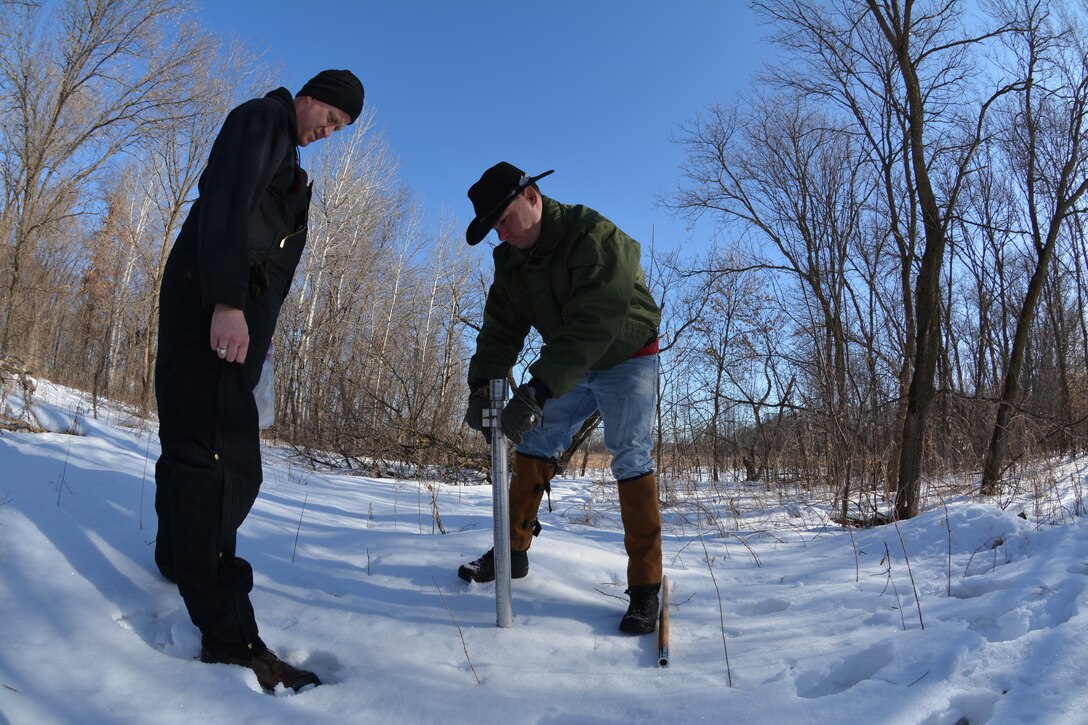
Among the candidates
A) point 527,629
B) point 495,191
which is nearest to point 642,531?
point 527,629

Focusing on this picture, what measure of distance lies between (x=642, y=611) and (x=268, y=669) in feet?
3.87

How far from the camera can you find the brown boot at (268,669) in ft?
5.02

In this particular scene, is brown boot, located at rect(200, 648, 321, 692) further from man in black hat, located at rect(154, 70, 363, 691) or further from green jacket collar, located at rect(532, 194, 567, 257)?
green jacket collar, located at rect(532, 194, 567, 257)

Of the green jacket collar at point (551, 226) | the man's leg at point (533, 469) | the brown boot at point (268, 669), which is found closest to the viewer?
the brown boot at point (268, 669)

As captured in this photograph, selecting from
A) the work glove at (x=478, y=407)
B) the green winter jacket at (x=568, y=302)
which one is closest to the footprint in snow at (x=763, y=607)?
the green winter jacket at (x=568, y=302)

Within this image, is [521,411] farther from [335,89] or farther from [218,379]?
[335,89]

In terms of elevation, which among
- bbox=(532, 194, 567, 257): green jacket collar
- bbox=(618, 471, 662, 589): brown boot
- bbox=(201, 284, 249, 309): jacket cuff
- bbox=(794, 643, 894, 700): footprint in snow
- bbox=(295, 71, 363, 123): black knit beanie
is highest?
bbox=(295, 71, 363, 123): black knit beanie

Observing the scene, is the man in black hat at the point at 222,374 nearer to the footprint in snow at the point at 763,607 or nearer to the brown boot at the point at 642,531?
the brown boot at the point at 642,531

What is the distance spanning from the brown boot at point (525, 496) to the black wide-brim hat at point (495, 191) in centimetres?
98

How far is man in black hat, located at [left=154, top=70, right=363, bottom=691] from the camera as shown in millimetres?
1550

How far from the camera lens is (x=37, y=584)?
173 cm

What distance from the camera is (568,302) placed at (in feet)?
7.28

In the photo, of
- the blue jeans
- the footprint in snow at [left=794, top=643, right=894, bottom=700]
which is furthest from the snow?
the blue jeans

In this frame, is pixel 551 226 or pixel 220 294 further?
pixel 551 226
